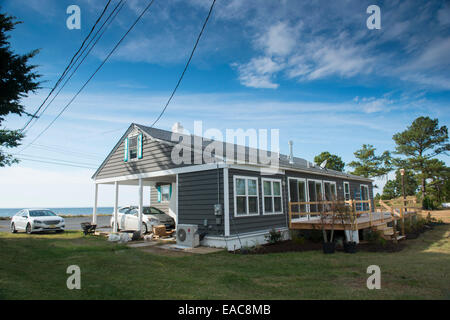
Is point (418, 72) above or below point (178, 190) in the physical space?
above

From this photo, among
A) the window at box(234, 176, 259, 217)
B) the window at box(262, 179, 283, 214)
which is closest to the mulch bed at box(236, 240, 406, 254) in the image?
the window at box(234, 176, 259, 217)

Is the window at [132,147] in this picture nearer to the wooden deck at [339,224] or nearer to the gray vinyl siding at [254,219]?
the gray vinyl siding at [254,219]

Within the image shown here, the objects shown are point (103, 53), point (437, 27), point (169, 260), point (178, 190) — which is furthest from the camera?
point (178, 190)

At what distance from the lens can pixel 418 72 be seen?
45.9 ft

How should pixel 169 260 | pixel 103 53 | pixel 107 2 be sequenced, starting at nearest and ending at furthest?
1. pixel 107 2
2. pixel 169 260
3. pixel 103 53

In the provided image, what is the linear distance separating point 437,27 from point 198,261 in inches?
474

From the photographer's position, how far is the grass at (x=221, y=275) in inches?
191

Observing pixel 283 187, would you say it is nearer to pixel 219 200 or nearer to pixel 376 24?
pixel 219 200

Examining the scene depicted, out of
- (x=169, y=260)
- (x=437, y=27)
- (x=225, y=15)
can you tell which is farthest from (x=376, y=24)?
(x=169, y=260)

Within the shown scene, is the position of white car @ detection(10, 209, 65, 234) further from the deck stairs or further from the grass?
the deck stairs

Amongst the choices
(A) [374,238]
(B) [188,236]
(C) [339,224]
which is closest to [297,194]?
(C) [339,224]

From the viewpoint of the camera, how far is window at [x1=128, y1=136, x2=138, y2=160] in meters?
15.0

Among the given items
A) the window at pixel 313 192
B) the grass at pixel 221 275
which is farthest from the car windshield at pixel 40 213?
the window at pixel 313 192

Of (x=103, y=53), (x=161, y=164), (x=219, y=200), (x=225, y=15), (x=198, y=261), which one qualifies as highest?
(x=225, y=15)
